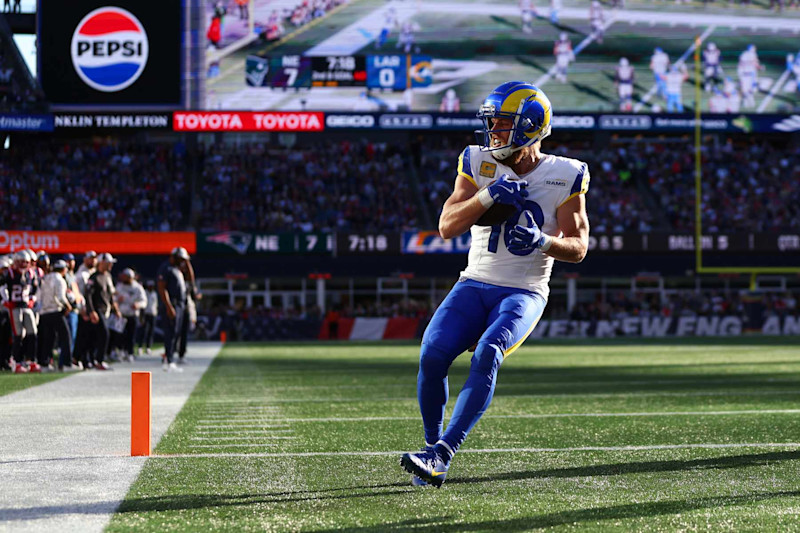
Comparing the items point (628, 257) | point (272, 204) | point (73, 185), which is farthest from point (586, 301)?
point (73, 185)

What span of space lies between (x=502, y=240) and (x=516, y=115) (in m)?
0.64

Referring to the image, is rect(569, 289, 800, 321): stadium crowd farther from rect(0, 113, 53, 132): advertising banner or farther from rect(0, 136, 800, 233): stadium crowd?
rect(0, 113, 53, 132): advertising banner

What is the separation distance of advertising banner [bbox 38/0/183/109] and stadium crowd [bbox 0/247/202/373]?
22.9 m

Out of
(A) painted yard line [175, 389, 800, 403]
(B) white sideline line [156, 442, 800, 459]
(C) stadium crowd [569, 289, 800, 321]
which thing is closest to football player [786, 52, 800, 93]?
(C) stadium crowd [569, 289, 800, 321]

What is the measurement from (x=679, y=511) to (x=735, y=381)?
34.5ft

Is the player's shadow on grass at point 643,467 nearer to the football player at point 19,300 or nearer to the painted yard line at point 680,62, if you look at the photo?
the football player at point 19,300

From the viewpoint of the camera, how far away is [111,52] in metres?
40.1

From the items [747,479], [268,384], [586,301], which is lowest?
[586,301]

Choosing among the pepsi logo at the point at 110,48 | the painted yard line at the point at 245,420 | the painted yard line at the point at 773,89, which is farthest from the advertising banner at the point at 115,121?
the painted yard line at the point at 245,420

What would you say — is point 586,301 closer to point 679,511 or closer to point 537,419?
point 537,419

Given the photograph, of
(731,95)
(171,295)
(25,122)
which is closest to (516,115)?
(171,295)

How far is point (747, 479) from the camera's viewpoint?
5984 millimetres

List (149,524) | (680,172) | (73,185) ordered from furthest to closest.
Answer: (680,172)
(73,185)
(149,524)

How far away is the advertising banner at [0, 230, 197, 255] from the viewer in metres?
39.5
